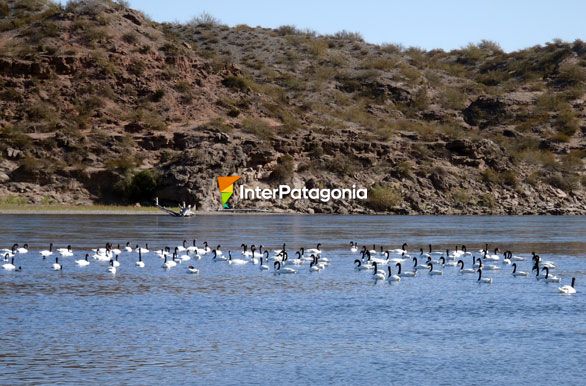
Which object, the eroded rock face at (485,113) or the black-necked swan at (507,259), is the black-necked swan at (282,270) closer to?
the black-necked swan at (507,259)

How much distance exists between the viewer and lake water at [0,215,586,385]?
19.0 meters

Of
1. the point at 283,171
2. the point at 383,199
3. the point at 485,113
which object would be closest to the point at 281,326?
the point at 283,171

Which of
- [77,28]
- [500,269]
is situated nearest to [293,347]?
[500,269]

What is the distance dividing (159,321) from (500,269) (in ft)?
61.5

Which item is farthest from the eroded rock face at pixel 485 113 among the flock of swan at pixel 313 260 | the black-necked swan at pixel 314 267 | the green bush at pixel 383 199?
the black-necked swan at pixel 314 267

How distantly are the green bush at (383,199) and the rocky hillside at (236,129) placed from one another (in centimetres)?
12

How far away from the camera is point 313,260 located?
38.7 meters

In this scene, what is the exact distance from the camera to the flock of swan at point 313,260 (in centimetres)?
3634

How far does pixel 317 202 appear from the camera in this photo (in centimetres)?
8462

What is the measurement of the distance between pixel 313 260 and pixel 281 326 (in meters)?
14.7

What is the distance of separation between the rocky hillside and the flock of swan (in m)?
37.5

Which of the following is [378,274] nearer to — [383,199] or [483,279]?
[483,279]

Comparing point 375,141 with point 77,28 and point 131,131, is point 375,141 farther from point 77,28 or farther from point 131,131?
point 77,28

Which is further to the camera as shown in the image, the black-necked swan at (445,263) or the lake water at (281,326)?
the black-necked swan at (445,263)
